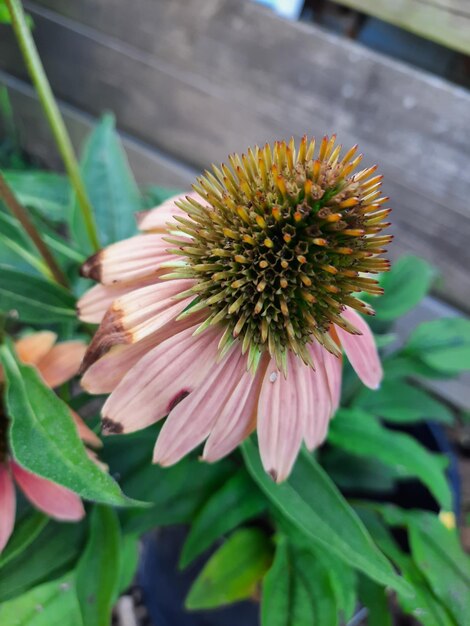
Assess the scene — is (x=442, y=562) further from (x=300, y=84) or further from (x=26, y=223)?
(x=300, y=84)

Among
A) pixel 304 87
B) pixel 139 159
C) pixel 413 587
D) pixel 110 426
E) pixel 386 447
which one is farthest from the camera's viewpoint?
pixel 139 159

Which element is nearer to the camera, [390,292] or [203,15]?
[390,292]

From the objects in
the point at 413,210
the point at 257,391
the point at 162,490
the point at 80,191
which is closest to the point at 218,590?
the point at 162,490

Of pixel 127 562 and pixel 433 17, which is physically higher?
pixel 433 17

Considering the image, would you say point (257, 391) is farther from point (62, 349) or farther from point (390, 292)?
point (390, 292)

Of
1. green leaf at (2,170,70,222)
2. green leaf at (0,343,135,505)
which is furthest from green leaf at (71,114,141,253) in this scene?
green leaf at (0,343,135,505)

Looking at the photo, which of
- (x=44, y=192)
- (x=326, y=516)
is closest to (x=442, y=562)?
(x=326, y=516)

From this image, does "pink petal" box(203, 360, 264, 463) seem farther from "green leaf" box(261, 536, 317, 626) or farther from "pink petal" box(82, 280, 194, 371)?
"green leaf" box(261, 536, 317, 626)
